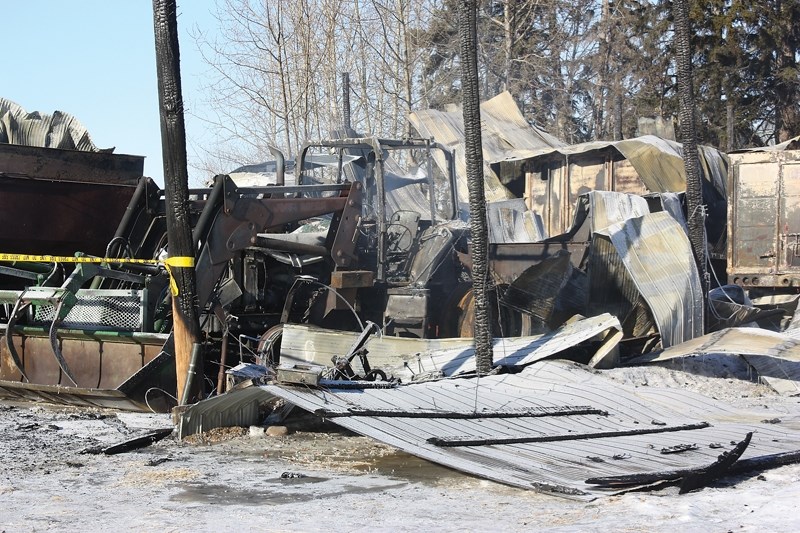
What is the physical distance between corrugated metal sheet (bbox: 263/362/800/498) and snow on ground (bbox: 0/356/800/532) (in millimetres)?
245

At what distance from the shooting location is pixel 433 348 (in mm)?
11227

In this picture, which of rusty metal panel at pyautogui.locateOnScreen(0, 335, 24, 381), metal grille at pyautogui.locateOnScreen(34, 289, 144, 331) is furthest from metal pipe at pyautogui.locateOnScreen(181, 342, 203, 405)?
rusty metal panel at pyautogui.locateOnScreen(0, 335, 24, 381)

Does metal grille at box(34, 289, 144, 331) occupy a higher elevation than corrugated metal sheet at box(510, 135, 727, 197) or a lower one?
lower

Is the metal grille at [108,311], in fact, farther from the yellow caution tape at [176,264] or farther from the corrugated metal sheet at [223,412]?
the corrugated metal sheet at [223,412]

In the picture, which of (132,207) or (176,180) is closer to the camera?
(176,180)

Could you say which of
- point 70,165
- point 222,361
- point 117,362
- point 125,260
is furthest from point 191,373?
point 70,165

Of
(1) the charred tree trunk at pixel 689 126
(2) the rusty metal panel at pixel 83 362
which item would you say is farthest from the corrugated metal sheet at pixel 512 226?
(2) the rusty metal panel at pixel 83 362

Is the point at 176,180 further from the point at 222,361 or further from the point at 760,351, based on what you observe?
the point at 760,351

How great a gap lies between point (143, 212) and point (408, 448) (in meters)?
6.59

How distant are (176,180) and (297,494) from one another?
380cm

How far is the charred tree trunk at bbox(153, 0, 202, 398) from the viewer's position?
9.02 metres

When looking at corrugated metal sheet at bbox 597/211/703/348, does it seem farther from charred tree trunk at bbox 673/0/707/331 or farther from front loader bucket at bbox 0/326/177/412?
front loader bucket at bbox 0/326/177/412

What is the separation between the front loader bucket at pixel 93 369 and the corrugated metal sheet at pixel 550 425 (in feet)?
7.85

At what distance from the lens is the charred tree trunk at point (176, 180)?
902 cm
